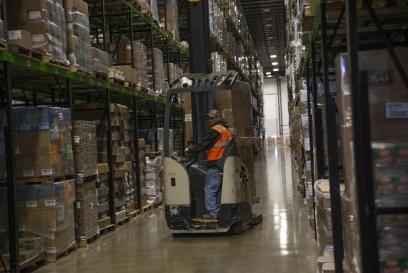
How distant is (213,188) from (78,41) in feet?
9.47

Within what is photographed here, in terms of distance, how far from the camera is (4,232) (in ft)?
23.4

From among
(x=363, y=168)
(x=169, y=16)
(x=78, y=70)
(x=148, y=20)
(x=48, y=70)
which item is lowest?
(x=363, y=168)

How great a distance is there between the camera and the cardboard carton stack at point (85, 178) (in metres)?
8.55

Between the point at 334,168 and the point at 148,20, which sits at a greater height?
the point at 148,20

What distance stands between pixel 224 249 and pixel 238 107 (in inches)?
110

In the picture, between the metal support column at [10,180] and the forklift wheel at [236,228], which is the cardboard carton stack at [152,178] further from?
the metal support column at [10,180]

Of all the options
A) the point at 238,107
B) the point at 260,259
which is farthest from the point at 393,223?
the point at 238,107

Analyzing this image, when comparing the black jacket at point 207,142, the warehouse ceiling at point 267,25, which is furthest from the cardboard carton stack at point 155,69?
the warehouse ceiling at point 267,25

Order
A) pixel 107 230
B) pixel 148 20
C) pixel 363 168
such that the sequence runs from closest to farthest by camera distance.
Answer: pixel 363 168 < pixel 107 230 < pixel 148 20

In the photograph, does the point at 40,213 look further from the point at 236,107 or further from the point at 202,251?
the point at 236,107

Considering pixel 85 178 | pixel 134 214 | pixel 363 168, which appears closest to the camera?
pixel 363 168

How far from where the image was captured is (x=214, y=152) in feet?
28.1

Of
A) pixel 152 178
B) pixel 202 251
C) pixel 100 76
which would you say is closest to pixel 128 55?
pixel 100 76

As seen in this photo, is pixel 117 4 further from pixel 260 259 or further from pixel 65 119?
pixel 260 259
